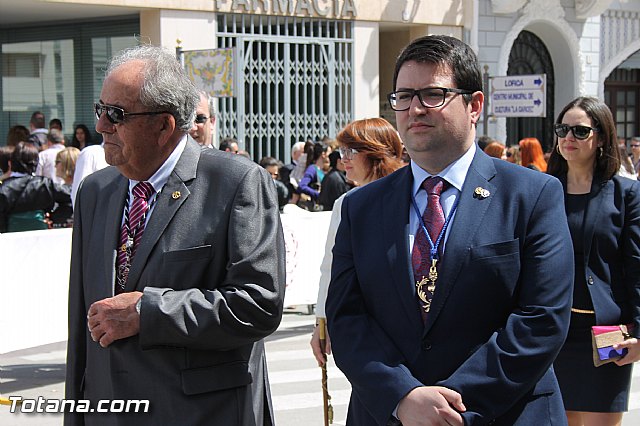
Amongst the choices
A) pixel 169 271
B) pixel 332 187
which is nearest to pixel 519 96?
pixel 332 187

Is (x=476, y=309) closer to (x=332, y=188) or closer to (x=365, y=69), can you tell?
(x=332, y=188)

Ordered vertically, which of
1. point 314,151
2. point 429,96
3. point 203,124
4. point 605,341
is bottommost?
point 605,341

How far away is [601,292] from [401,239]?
2094mm

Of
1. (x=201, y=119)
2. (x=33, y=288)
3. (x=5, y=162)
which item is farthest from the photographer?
(x=5, y=162)

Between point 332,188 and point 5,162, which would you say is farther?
point 332,188

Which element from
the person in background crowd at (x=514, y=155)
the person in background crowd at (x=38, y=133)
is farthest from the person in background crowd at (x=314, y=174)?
the person in background crowd at (x=38, y=133)

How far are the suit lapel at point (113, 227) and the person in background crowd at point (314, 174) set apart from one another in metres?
12.0

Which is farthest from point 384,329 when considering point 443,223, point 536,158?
point 536,158

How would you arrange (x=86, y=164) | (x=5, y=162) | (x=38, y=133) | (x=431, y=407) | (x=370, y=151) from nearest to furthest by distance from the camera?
1. (x=431, y=407)
2. (x=370, y=151)
3. (x=86, y=164)
4. (x=5, y=162)
5. (x=38, y=133)

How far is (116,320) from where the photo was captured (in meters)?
3.43

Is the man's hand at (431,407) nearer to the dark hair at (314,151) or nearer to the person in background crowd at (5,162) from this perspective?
the person in background crowd at (5,162)

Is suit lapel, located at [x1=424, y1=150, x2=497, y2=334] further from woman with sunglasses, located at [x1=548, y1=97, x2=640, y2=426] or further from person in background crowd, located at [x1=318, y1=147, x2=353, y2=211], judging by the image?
person in background crowd, located at [x1=318, y1=147, x2=353, y2=211]

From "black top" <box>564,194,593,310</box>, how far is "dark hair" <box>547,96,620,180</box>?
7.8 inches

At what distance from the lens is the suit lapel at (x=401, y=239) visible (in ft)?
11.0
